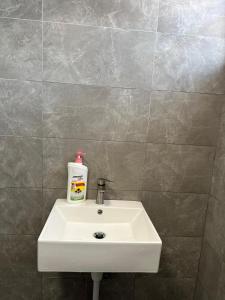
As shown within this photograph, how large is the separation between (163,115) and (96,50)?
1.67ft

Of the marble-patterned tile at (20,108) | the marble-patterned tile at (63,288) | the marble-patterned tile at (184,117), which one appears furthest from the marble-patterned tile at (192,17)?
the marble-patterned tile at (63,288)

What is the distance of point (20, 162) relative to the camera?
1.27 m

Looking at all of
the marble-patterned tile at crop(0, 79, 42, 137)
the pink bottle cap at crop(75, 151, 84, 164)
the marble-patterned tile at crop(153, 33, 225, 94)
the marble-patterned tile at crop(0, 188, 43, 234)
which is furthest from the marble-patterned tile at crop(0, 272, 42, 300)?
the marble-patterned tile at crop(153, 33, 225, 94)

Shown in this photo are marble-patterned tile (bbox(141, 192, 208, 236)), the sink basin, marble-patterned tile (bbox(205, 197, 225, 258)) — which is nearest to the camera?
the sink basin

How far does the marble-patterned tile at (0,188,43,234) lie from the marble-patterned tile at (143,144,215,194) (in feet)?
2.13

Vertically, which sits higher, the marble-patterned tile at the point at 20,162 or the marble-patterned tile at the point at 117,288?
the marble-patterned tile at the point at 20,162

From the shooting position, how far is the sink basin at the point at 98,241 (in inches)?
36.4

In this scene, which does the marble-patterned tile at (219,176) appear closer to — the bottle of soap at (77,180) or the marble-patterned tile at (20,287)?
the bottle of soap at (77,180)

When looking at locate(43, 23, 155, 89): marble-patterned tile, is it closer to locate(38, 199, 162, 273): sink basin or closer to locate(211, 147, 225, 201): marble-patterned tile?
locate(211, 147, 225, 201): marble-patterned tile

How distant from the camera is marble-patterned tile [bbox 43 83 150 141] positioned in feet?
4.03

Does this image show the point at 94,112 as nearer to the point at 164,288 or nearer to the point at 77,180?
the point at 77,180

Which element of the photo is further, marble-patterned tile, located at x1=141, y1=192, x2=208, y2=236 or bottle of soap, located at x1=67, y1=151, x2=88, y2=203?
marble-patterned tile, located at x1=141, y1=192, x2=208, y2=236

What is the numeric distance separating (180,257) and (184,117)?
882mm

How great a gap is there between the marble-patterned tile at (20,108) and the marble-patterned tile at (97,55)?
4.9 inches
